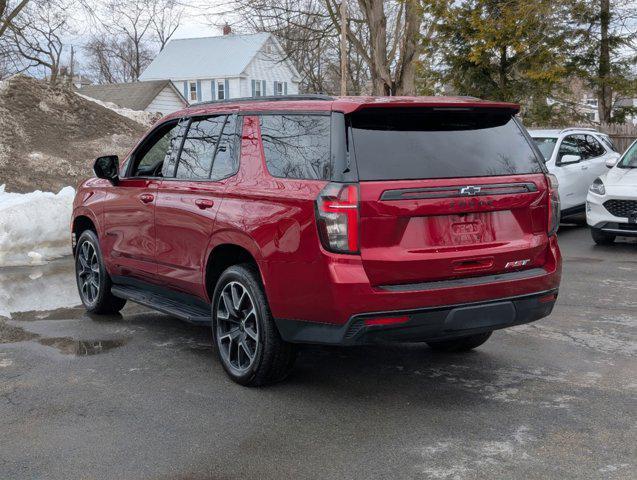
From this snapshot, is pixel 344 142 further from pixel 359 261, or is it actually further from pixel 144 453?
pixel 144 453

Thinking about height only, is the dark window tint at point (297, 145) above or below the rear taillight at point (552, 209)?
above

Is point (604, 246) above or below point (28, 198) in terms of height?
below

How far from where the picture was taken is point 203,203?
18.1 ft

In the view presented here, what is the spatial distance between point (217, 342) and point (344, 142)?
178cm

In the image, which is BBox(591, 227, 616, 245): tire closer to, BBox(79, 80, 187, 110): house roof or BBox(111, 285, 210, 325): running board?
BBox(111, 285, 210, 325): running board

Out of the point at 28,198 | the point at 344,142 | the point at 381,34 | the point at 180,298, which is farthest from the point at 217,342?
the point at 381,34

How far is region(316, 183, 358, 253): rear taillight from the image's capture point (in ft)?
14.4

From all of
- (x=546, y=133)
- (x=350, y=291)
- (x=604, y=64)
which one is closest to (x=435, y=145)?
(x=350, y=291)

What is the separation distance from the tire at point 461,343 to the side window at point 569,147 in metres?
8.60

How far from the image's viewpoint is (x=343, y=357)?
5.95 meters

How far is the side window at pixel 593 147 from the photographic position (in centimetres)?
1498

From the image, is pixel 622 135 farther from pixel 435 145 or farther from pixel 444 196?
pixel 444 196

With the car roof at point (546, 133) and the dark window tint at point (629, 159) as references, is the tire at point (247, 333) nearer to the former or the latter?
the dark window tint at point (629, 159)

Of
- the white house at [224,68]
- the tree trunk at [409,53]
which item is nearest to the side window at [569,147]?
the tree trunk at [409,53]
